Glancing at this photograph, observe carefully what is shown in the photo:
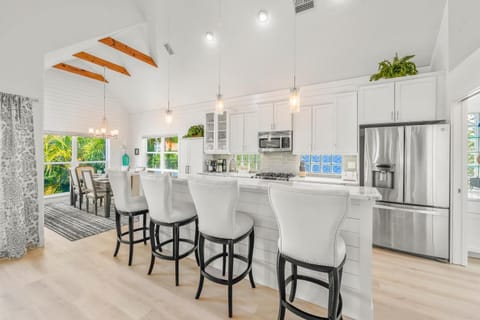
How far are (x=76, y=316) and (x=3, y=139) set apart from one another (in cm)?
243

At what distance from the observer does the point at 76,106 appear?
642 cm

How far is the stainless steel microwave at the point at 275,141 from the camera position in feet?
14.5

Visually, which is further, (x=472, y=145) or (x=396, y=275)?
(x=472, y=145)

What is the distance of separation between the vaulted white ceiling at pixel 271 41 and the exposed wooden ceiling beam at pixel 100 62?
24cm

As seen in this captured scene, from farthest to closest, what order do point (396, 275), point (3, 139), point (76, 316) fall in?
point (3, 139) → point (396, 275) → point (76, 316)

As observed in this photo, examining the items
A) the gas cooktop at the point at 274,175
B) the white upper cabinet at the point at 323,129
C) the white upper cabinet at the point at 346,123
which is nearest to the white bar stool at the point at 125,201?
the gas cooktop at the point at 274,175

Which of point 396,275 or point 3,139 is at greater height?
point 3,139

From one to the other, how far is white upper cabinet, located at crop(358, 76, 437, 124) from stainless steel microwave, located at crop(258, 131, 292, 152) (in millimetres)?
1344

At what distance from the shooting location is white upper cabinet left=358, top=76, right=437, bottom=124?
298 cm

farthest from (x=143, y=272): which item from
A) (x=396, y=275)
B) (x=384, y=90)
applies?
(x=384, y=90)

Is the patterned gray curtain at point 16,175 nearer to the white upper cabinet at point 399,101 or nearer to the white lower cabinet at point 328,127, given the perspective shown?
the white lower cabinet at point 328,127

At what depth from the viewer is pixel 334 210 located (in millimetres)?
1419

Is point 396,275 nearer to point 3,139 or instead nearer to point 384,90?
point 384,90

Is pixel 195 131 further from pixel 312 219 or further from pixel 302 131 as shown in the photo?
pixel 312 219
